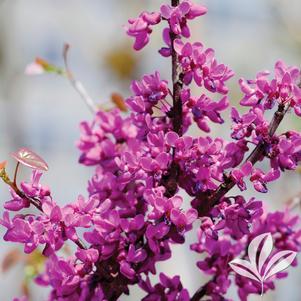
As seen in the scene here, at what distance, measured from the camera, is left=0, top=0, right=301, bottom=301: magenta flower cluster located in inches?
36.7

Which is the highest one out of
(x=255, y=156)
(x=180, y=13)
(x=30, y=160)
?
(x=180, y=13)

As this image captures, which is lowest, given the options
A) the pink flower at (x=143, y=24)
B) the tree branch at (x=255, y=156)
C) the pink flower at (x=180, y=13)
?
the tree branch at (x=255, y=156)

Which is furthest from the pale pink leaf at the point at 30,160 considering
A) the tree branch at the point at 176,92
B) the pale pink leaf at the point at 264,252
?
the pale pink leaf at the point at 264,252

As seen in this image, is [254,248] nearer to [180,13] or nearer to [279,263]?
[279,263]

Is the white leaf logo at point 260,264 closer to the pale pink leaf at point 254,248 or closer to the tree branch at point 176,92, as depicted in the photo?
the pale pink leaf at point 254,248

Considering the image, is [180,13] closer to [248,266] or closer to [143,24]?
[143,24]

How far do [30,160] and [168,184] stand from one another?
0.18m

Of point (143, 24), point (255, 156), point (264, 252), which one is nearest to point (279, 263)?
point (264, 252)

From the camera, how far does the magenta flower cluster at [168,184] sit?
93 centimetres

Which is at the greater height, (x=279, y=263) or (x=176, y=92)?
(x=176, y=92)

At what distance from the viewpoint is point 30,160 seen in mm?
937

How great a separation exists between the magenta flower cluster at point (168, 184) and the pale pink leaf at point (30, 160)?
0.10 ft

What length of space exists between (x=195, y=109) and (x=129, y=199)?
0.52 feet

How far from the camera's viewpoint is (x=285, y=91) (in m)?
0.96
